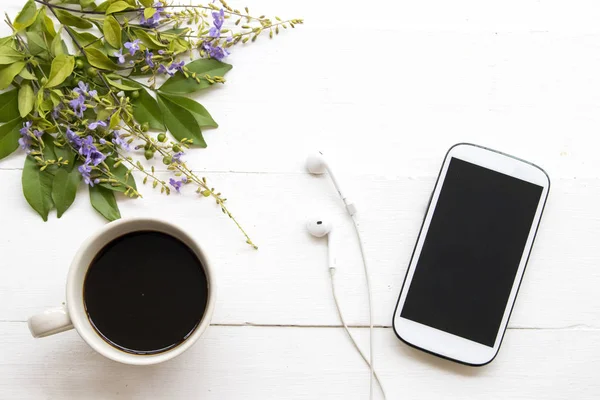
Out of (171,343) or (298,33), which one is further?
(298,33)

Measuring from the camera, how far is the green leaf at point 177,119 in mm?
695

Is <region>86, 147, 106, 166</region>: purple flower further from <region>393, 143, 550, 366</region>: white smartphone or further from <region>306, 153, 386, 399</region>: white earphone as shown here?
<region>393, 143, 550, 366</region>: white smartphone

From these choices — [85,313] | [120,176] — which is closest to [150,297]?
[85,313]

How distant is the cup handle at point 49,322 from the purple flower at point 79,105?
227mm

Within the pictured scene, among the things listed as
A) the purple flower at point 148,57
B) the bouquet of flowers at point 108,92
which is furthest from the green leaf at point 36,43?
the purple flower at point 148,57

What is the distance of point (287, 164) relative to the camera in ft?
2.36

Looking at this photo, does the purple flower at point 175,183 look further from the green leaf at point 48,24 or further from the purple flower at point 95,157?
the green leaf at point 48,24

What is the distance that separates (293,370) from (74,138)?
14.2 inches

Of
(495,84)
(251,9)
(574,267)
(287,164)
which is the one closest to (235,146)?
(287,164)

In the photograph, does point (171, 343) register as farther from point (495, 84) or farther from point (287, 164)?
point (495, 84)

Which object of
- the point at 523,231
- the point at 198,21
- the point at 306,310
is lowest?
the point at 306,310

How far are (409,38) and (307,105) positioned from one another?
0.49 ft

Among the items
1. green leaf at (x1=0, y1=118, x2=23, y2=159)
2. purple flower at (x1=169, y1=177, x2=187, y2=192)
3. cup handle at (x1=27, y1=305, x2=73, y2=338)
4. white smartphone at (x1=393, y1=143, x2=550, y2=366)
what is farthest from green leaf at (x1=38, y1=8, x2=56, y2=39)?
white smartphone at (x1=393, y1=143, x2=550, y2=366)

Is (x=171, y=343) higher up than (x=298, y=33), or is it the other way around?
(x=298, y=33)
